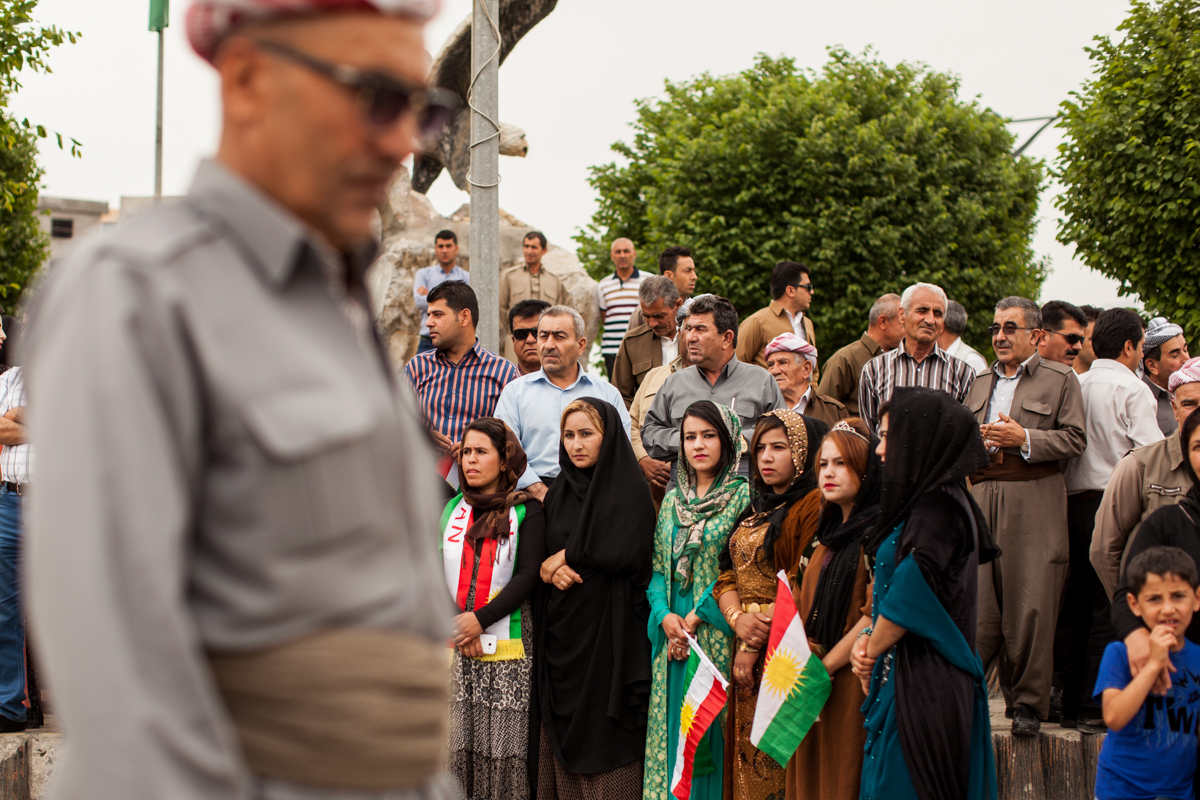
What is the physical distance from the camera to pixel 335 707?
47.4 inches

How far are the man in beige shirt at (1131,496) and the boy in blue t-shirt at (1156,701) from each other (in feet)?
2.98

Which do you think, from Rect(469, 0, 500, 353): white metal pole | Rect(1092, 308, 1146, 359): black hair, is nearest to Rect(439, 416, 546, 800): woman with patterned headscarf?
Rect(469, 0, 500, 353): white metal pole

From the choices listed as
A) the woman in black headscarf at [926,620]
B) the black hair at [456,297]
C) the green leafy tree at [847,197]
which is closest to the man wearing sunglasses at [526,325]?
the black hair at [456,297]

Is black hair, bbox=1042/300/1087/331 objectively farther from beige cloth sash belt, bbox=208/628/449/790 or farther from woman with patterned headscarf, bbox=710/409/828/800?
beige cloth sash belt, bbox=208/628/449/790

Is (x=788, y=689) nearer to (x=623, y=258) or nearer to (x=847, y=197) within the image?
(x=623, y=258)

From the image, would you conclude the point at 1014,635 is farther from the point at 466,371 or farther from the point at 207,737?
the point at 207,737

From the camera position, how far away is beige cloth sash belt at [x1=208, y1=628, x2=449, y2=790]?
1.17 meters

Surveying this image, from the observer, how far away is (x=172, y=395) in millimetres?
1104

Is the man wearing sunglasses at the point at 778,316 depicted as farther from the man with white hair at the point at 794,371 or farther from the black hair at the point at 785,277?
the man with white hair at the point at 794,371

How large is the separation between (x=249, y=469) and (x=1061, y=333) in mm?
6139

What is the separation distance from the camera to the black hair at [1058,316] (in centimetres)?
646

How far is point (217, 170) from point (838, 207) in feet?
72.9

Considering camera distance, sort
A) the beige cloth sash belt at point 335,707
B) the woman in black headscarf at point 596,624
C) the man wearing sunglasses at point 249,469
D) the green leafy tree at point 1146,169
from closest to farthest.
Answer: the man wearing sunglasses at point 249,469
the beige cloth sash belt at point 335,707
the woman in black headscarf at point 596,624
the green leafy tree at point 1146,169

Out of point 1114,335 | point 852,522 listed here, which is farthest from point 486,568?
point 1114,335
